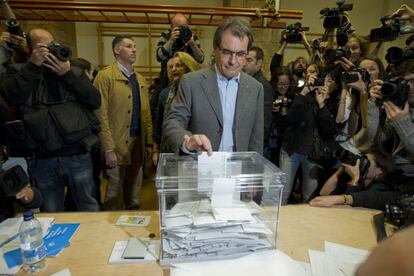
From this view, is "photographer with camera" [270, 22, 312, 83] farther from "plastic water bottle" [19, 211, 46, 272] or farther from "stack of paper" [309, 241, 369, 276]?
"plastic water bottle" [19, 211, 46, 272]

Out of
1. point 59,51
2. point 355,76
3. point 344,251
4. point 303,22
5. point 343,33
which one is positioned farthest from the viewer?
point 303,22

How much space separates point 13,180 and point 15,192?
38 mm

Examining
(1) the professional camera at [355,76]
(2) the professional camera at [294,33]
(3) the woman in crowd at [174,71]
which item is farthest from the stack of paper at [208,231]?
(2) the professional camera at [294,33]

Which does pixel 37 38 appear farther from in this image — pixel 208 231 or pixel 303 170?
pixel 303 170

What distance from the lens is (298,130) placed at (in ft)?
6.17

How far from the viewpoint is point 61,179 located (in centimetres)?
143

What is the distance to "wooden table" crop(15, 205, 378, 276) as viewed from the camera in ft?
2.47

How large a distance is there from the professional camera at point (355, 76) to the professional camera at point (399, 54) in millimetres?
250

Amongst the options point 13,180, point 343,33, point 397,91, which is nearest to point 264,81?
point 343,33

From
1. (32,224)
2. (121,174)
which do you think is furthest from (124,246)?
(121,174)

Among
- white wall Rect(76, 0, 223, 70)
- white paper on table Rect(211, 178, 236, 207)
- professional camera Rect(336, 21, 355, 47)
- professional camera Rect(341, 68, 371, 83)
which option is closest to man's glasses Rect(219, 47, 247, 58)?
white paper on table Rect(211, 178, 236, 207)

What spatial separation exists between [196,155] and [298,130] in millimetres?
1190

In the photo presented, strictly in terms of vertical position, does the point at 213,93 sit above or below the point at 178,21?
below

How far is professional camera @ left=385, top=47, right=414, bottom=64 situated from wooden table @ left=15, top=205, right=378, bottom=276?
73 cm
